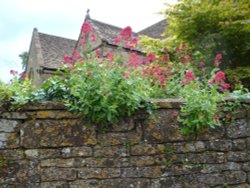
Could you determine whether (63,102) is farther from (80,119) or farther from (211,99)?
(211,99)

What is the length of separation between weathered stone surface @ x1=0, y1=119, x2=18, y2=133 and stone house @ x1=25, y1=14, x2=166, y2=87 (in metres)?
8.43

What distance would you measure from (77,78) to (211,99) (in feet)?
4.89

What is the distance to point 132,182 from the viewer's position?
2682mm

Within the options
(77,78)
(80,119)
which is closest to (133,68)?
(77,78)

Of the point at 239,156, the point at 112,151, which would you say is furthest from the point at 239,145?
the point at 112,151

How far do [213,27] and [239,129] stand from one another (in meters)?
5.38

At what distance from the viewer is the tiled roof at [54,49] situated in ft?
49.2

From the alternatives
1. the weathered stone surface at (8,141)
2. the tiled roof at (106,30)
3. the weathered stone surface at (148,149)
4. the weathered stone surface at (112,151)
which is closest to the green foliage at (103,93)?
the weathered stone surface at (112,151)

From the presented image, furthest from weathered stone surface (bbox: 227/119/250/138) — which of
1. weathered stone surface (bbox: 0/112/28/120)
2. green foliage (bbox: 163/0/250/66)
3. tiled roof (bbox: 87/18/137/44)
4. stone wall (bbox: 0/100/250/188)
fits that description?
tiled roof (bbox: 87/18/137/44)

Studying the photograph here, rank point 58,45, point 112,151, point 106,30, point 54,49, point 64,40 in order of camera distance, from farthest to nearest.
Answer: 1. point 64,40
2. point 58,45
3. point 54,49
4. point 106,30
5. point 112,151

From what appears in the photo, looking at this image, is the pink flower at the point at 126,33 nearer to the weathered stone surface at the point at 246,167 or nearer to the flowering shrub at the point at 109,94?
the flowering shrub at the point at 109,94

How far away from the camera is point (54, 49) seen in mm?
17094

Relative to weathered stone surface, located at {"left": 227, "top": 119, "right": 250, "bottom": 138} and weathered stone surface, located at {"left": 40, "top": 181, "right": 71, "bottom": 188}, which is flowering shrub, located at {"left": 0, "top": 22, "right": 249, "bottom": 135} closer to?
weathered stone surface, located at {"left": 227, "top": 119, "right": 250, "bottom": 138}

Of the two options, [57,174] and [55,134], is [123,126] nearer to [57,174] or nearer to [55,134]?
[55,134]
